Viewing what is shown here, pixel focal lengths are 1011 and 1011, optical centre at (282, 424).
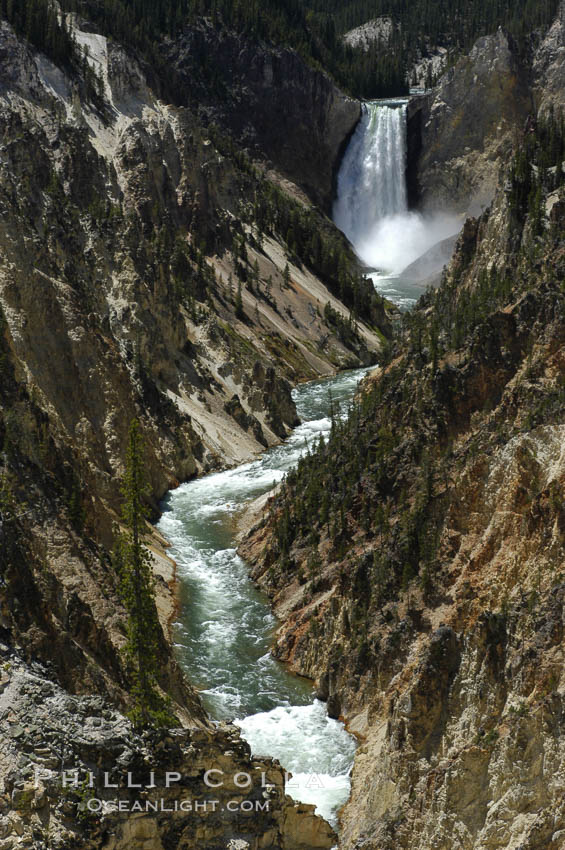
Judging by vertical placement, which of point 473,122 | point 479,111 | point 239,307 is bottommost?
point 239,307

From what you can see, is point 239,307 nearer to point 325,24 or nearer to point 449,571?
point 449,571

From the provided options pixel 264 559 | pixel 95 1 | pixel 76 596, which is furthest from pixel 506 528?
pixel 95 1

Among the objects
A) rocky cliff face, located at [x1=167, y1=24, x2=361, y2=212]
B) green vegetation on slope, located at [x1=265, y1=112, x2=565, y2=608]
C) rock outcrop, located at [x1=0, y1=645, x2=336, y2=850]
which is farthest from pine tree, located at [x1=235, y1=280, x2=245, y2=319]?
rock outcrop, located at [x1=0, y1=645, x2=336, y2=850]

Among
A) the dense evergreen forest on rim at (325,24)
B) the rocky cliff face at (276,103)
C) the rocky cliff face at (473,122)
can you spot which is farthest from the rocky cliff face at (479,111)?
the rocky cliff face at (276,103)

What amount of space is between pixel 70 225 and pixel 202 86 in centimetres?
6777

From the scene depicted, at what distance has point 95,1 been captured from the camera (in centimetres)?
9975

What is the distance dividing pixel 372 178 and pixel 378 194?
2267 mm

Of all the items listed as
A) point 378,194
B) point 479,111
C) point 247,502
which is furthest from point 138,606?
point 479,111

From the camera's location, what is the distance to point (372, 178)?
4737 inches

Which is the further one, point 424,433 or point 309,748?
point 424,433

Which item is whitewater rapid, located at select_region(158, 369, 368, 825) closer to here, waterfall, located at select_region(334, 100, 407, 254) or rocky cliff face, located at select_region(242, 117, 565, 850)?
rocky cliff face, located at select_region(242, 117, 565, 850)

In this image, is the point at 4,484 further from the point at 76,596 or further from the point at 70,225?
the point at 70,225

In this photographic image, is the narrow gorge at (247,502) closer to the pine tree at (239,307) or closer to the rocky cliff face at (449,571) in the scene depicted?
the rocky cliff face at (449,571)

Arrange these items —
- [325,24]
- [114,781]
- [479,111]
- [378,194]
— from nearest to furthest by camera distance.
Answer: [114,781] → [479,111] → [378,194] → [325,24]
